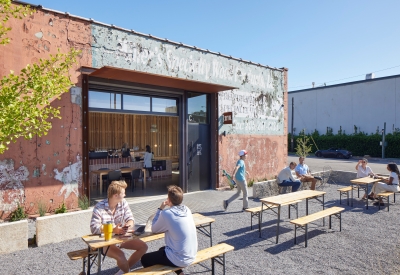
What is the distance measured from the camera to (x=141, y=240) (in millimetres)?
3584

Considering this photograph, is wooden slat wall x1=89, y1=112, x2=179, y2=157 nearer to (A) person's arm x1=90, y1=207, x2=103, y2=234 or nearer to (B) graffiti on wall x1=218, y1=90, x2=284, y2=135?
(B) graffiti on wall x1=218, y1=90, x2=284, y2=135

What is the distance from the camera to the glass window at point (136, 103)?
8.80 meters

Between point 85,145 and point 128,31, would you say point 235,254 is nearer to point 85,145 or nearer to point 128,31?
point 85,145

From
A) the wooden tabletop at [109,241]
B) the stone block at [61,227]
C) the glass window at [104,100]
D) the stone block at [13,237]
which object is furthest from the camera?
the glass window at [104,100]

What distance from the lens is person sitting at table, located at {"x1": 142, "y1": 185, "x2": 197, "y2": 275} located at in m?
3.19

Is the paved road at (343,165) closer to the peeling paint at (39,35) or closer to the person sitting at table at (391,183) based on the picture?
the person sitting at table at (391,183)

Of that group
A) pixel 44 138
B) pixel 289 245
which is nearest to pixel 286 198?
pixel 289 245

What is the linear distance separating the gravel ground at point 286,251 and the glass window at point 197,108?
4.25 m

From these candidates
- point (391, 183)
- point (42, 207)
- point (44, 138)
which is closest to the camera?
point (42, 207)

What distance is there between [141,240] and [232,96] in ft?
27.1

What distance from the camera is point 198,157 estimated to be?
10227mm

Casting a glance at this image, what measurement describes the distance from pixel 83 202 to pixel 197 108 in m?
5.09

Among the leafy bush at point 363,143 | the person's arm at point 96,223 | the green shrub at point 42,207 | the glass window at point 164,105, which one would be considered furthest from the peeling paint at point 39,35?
the leafy bush at point 363,143

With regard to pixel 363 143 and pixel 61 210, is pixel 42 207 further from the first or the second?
pixel 363 143
